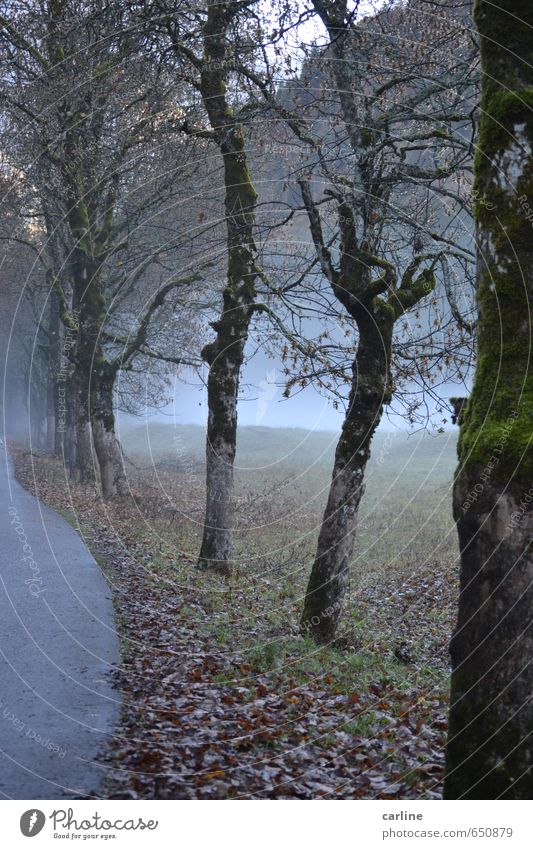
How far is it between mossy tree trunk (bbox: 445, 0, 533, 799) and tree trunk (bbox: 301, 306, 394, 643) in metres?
6.10

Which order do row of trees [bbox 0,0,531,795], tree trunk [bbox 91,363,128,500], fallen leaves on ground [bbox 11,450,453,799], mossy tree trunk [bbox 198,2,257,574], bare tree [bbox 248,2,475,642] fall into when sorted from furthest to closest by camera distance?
tree trunk [bbox 91,363,128,500]
mossy tree trunk [bbox 198,2,257,574]
bare tree [bbox 248,2,475,642]
fallen leaves on ground [bbox 11,450,453,799]
row of trees [bbox 0,0,531,795]

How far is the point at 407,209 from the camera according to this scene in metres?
14.0

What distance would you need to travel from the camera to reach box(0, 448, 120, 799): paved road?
7.29 metres

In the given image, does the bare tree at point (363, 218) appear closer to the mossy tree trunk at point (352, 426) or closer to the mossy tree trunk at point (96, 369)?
the mossy tree trunk at point (352, 426)

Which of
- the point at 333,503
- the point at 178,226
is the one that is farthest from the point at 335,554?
the point at 178,226

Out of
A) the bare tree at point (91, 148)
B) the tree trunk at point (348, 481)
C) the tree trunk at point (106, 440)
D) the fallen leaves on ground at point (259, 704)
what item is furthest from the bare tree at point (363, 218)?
the tree trunk at point (106, 440)

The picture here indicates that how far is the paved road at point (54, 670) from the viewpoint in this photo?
729 cm

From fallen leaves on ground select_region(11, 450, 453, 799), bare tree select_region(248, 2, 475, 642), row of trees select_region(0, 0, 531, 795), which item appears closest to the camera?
row of trees select_region(0, 0, 531, 795)

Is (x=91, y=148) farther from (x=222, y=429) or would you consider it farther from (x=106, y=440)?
(x=106, y=440)

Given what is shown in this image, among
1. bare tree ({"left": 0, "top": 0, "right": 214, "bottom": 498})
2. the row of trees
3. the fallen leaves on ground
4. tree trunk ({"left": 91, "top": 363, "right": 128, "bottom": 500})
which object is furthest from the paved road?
tree trunk ({"left": 91, "top": 363, "right": 128, "bottom": 500})

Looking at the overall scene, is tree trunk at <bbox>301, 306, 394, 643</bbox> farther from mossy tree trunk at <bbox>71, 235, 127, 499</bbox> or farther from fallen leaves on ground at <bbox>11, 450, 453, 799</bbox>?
mossy tree trunk at <bbox>71, 235, 127, 499</bbox>

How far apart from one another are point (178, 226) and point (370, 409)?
61.5 feet

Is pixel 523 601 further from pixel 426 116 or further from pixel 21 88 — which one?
pixel 21 88

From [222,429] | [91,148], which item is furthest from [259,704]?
[91,148]
